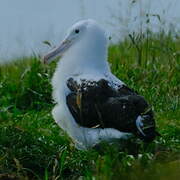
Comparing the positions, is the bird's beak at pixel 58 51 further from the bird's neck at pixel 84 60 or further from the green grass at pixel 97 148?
the green grass at pixel 97 148

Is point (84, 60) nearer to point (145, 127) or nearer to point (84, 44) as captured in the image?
point (84, 44)

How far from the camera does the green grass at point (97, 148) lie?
5016mm

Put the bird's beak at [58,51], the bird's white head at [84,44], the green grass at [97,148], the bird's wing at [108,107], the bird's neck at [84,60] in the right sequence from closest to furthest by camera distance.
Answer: the green grass at [97,148], the bird's wing at [108,107], the bird's neck at [84,60], the bird's white head at [84,44], the bird's beak at [58,51]

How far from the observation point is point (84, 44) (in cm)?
Result: 688

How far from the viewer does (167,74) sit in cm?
852

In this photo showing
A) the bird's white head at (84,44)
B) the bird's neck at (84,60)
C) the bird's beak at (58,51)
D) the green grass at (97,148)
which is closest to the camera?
the green grass at (97,148)

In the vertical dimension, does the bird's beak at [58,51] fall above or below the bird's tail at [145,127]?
above

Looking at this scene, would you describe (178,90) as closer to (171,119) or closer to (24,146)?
(171,119)

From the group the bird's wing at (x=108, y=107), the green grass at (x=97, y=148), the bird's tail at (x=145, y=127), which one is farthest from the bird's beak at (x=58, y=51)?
the bird's tail at (x=145, y=127)

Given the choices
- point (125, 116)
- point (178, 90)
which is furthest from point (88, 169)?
point (178, 90)

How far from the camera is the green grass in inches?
197

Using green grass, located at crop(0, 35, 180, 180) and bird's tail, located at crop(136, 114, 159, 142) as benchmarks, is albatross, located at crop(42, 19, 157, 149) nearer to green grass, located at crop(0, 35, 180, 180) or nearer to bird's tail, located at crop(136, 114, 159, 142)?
bird's tail, located at crop(136, 114, 159, 142)

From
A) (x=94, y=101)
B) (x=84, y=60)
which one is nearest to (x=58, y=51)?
(x=84, y=60)

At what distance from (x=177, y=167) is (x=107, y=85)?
2.40 m
